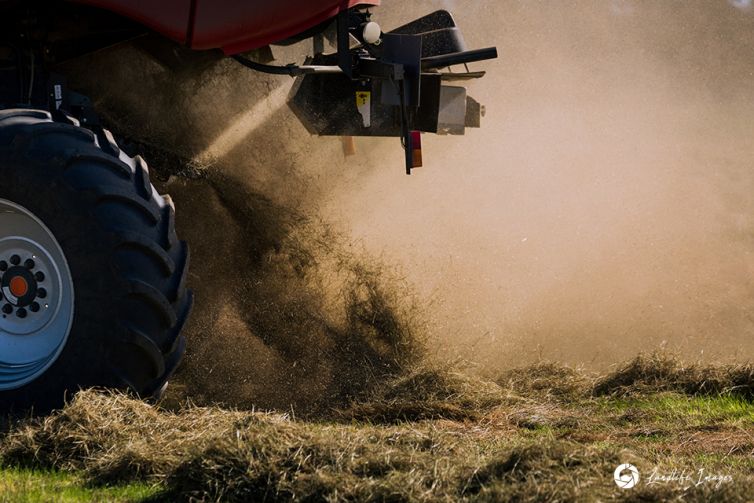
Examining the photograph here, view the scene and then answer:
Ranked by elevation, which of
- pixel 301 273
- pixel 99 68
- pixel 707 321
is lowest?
pixel 707 321

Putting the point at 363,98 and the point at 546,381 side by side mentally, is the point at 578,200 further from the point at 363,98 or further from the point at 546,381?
the point at 363,98

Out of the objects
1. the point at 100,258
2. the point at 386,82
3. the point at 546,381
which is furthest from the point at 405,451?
the point at 386,82

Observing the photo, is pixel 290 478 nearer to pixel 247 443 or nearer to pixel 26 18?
pixel 247 443

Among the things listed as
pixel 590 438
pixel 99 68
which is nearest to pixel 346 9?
pixel 99 68

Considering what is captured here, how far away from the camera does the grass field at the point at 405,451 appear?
355 centimetres

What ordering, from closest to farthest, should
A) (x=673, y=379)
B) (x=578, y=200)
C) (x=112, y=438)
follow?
1. (x=112, y=438)
2. (x=673, y=379)
3. (x=578, y=200)

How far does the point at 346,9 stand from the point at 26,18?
156cm

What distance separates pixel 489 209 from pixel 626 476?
158 inches

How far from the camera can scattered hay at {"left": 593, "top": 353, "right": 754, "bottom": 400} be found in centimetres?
566

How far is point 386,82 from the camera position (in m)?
5.69

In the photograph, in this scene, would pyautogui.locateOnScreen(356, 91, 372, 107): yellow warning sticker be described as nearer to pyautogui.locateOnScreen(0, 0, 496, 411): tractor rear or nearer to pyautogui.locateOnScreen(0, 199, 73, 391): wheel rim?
pyautogui.locateOnScreen(0, 0, 496, 411): tractor rear

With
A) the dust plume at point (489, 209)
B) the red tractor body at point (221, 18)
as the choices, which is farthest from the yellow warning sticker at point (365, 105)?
the dust plume at point (489, 209)

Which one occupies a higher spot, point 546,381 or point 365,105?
point 365,105

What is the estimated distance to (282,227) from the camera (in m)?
6.62
